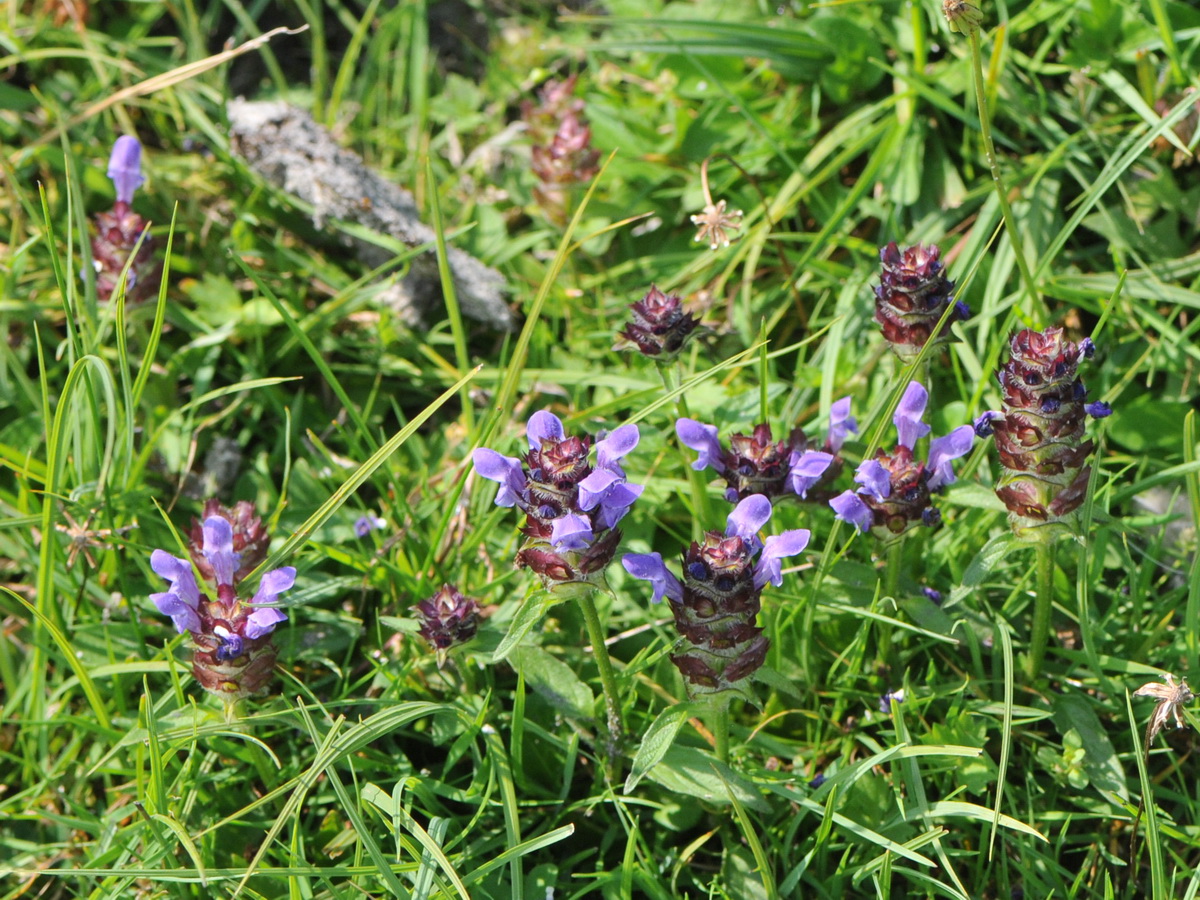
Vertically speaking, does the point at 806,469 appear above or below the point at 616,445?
below

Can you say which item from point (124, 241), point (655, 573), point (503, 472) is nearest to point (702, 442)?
point (655, 573)

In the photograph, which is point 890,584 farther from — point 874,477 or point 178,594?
point 178,594

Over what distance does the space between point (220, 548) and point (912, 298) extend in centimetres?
182

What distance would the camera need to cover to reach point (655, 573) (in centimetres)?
229

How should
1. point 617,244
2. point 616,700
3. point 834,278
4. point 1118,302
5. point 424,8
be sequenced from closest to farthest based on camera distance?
point 616,700
point 1118,302
point 834,278
point 617,244
point 424,8

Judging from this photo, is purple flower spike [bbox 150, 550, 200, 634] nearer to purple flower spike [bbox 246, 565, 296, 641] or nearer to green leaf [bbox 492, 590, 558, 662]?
purple flower spike [bbox 246, 565, 296, 641]

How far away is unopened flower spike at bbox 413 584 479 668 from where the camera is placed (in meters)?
2.70

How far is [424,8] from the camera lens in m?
4.97

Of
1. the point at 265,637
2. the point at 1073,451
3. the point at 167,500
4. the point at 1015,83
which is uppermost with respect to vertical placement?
the point at 1015,83

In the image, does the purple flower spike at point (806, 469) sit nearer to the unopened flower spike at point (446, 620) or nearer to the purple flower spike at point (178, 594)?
the unopened flower spike at point (446, 620)

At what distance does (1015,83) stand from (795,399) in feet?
4.87

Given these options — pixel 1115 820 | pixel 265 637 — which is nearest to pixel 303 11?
pixel 265 637

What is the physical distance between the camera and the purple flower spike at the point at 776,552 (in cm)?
227

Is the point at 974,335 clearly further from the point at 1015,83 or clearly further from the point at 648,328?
the point at 648,328
